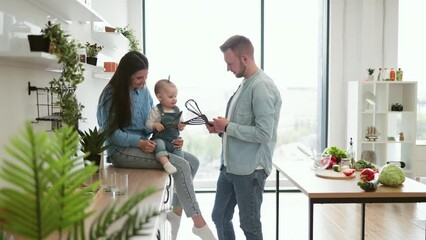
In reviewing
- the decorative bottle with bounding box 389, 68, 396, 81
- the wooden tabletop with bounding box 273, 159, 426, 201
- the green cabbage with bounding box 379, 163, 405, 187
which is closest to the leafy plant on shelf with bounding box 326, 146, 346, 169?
the wooden tabletop with bounding box 273, 159, 426, 201

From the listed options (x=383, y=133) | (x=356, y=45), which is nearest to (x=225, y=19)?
(x=356, y=45)

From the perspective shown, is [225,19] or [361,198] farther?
[225,19]

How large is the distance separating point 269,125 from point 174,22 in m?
4.05

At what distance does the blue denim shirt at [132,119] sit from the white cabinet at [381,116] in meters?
3.62

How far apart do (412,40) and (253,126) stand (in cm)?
478

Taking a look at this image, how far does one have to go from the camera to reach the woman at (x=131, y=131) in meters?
2.88

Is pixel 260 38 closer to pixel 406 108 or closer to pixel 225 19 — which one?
pixel 225 19

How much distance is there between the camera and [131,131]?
3051 millimetres

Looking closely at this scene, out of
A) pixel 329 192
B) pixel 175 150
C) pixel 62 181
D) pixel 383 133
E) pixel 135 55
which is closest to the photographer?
pixel 62 181

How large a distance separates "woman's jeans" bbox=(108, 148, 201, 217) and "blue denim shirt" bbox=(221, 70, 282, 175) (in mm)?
263

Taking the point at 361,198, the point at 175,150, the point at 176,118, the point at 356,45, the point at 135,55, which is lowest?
the point at 361,198

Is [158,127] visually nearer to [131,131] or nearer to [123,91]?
[131,131]

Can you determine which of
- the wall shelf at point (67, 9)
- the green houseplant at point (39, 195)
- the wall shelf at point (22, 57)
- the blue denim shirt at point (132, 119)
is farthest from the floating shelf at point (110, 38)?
the green houseplant at point (39, 195)

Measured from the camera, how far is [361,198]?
8.98 feet
